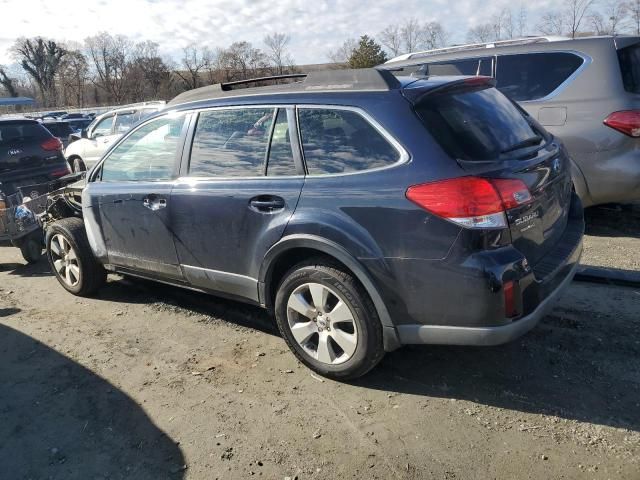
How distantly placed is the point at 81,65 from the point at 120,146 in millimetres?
78549

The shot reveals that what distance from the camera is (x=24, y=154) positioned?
8180 mm

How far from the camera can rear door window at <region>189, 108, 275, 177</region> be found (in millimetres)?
3525

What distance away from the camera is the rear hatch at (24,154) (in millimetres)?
7926

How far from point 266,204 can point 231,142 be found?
0.62 meters

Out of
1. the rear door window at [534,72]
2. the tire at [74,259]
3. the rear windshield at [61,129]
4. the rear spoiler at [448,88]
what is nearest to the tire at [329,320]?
the rear spoiler at [448,88]

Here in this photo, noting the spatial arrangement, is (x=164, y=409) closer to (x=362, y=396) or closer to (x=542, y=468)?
(x=362, y=396)

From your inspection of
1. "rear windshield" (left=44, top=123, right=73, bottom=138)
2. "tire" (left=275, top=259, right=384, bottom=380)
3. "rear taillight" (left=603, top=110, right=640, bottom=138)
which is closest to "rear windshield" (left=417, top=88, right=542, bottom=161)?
"tire" (left=275, top=259, right=384, bottom=380)

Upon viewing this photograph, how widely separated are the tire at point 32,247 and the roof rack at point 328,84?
3.31 m

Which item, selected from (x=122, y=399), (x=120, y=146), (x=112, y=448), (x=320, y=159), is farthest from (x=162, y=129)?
(x=112, y=448)

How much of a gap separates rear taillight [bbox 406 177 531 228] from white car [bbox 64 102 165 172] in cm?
1035

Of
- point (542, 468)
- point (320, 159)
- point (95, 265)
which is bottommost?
point (542, 468)

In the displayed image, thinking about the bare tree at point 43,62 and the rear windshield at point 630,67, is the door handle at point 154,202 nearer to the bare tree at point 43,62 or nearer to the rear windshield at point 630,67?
the rear windshield at point 630,67

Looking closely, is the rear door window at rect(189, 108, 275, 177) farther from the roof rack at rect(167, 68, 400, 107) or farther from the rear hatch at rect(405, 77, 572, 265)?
the rear hatch at rect(405, 77, 572, 265)

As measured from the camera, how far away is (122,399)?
337 cm
